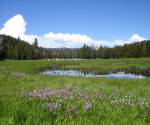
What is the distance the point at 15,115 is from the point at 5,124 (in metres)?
0.81

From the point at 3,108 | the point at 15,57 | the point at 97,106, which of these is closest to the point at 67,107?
the point at 97,106

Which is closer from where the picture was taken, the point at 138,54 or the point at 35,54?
the point at 138,54

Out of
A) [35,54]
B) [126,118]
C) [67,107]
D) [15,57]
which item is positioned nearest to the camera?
[126,118]

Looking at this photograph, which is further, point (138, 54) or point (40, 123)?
point (138, 54)

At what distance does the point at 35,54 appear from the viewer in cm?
18588

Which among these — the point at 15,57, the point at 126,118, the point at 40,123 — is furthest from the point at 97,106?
the point at 15,57

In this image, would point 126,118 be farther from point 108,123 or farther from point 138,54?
point 138,54

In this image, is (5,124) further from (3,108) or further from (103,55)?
(103,55)

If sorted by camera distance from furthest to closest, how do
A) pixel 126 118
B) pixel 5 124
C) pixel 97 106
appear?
pixel 97 106 < pixel 126 118 < pixel 5 124

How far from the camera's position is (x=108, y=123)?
8.17 metres

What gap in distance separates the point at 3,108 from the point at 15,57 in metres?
154

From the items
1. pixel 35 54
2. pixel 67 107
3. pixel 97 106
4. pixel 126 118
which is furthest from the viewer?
pixel 35 54

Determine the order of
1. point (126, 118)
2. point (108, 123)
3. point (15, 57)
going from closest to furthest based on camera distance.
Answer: point (108, 123), point (126, 118), point (15, 57)

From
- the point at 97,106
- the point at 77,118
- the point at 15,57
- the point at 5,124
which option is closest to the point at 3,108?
the point at 5,124
